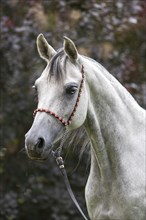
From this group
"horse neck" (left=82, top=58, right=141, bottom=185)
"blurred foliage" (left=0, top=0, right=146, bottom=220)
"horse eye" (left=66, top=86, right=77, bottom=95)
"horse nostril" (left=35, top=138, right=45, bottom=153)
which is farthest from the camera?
"blurred foliage" (left=0, top=0, right=146, bottom=220)

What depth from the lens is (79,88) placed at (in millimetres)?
3756

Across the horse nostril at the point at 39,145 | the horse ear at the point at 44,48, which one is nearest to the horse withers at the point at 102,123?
the horse ear at the point at 44,48

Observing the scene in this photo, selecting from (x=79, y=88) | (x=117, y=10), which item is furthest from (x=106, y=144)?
(x=117, y=10)

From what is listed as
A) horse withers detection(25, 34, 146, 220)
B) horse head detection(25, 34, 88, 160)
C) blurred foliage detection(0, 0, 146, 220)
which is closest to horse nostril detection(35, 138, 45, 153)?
horse head detection(25, 34, 88, 160)

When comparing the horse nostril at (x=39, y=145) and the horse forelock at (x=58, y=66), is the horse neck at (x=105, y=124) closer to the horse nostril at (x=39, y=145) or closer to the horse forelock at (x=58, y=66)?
the horse forelock at (x=58, y=66)

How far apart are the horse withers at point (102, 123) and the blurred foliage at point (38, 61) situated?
2344 millimetres

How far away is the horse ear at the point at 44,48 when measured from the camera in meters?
3.94

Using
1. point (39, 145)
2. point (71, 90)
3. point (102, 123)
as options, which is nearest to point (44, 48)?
point (71, 90)

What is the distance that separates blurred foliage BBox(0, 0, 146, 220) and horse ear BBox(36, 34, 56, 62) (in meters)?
2.30

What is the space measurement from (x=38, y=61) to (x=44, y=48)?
262 cm

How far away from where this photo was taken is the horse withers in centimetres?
369

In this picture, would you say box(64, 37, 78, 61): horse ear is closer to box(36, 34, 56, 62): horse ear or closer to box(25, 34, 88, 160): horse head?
box(25, 34, 88, 160): horse head

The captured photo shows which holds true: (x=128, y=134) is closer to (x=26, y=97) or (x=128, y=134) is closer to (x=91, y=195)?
(x=91, y=195)

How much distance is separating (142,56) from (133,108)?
365cm
